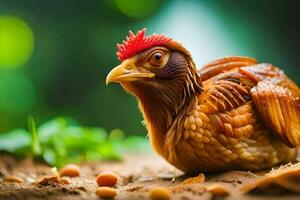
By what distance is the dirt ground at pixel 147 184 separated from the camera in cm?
152

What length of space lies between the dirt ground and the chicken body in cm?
7

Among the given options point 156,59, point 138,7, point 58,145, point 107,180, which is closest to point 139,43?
point 156,59

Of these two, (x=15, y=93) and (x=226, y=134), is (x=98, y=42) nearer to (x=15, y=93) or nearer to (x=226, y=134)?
(x=15, y=93)

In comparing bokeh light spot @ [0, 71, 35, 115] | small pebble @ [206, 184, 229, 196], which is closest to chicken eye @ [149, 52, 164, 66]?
small pebble @ [206, 184, 229, 196]

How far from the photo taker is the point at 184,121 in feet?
6.71

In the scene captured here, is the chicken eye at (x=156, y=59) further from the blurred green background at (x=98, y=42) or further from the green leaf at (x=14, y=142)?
the blurred green background at (x=98, y=42)

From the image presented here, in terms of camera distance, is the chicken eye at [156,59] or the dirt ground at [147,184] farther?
the chicken eye at [156,59]

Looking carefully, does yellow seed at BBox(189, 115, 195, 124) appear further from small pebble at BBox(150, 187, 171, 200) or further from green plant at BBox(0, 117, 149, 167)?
green plant at BBox(0, 117, 149, 167)

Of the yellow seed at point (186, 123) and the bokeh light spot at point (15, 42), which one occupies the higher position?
the bokeh light spot at point (15, 42)

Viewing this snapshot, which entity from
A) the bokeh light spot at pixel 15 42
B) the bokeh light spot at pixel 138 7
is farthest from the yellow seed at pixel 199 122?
the bokeh light spot at pixel 15 42

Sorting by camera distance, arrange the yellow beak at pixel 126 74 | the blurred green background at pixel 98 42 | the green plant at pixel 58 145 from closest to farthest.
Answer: the yellow beak at pixel 126 74 < the green plant at pixel 58 145 < the blurred green background at pixel 98 42

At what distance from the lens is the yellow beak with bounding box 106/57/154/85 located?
6.46 feet

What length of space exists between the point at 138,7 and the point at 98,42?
19.9 inches

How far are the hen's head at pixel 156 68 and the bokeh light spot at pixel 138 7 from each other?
7.14 ft
